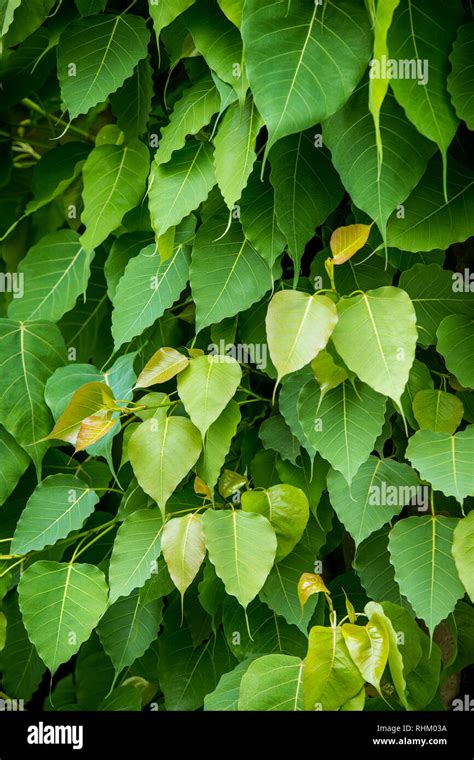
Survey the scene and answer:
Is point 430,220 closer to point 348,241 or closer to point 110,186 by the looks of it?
point 348,241

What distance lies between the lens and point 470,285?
1.25m

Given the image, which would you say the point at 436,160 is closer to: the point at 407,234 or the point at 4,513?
the point at 407,234

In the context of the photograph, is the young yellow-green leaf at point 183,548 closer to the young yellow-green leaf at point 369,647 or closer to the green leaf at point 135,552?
the green leaf at point 135,552

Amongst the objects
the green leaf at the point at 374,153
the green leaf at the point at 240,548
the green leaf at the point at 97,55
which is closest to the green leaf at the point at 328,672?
the green leaf at the point at 240,548

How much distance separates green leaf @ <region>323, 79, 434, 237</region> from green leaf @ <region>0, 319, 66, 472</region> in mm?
567

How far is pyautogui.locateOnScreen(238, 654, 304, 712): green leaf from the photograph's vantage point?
44.9 inches

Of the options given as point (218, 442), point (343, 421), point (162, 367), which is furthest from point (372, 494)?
point (162, 367)

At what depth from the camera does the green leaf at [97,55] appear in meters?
1.28

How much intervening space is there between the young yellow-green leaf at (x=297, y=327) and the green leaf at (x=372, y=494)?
209mm

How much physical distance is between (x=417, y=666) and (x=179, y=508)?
0.40 meters

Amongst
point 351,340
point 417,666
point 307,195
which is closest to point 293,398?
point 351,340

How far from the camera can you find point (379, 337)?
1.07 m
